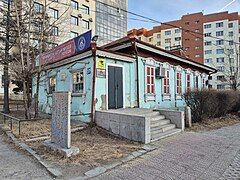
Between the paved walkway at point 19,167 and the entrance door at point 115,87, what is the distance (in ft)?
17.5

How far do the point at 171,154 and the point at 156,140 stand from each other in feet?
5.21

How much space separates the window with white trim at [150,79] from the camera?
1366cm

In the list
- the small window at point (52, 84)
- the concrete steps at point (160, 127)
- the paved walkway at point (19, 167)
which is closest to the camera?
the paved walkway at point (19, 167)

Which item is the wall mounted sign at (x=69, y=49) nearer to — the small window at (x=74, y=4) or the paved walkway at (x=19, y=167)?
the paved walkway at (x=19, y=167)

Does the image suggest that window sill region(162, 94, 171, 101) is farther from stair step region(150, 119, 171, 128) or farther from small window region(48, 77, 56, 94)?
small window region(48, 77, 56, 94)

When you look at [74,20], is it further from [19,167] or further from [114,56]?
[19,167]

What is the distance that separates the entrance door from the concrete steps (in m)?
2.02

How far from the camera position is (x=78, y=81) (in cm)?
1186

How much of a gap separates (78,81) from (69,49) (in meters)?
1.68

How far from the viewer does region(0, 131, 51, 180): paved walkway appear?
5.00m

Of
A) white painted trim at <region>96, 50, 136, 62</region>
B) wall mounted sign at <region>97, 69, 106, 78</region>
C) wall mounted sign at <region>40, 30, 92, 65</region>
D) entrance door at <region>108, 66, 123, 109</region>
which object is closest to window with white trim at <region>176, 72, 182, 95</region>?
white painted trim at <region>96, 50, 136, 62</region>

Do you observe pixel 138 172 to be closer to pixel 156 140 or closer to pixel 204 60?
pixel 156 140

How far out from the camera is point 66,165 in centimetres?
557

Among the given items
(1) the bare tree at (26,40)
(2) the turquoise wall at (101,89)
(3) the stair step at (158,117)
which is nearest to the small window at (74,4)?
(1) the bare tree at (26,40)
